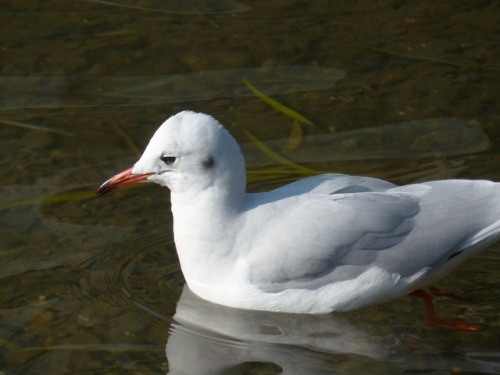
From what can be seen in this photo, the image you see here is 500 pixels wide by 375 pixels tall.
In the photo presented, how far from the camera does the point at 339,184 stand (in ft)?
23.9

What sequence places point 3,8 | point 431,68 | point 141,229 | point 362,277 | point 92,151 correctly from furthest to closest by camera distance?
1. point 3,8
2. point 431,68
3. point 92,151
4. point 141,229
5. point 362,277

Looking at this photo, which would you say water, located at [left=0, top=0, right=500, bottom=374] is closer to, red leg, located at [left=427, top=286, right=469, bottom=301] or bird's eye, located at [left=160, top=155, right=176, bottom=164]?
red leg, located at [left=427, top=286, right=469, bottom=301]

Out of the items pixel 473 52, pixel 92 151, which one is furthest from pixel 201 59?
pixel 473 52

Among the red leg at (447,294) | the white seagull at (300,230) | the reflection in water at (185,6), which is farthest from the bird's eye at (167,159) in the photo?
the reflection in water at (185,6)

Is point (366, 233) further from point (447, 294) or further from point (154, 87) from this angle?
point (154, 87)

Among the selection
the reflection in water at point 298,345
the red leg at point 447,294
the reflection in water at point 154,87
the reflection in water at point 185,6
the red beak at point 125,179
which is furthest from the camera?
the reflection in water at point 185,6

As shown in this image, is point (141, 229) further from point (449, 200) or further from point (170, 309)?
point (449, 200)

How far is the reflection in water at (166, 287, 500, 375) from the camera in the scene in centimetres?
680

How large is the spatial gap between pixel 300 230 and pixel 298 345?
2.21 feet

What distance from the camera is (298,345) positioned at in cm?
698

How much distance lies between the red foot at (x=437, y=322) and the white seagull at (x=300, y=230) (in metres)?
0.01

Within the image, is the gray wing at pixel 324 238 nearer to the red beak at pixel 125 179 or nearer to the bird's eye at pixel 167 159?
the bird's eye at pixel 167 159

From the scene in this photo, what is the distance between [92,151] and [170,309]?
6.88 ft

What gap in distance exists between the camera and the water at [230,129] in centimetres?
700
